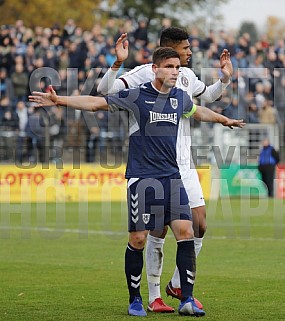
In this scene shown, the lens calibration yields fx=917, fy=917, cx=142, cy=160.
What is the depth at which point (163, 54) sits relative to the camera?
831 cm

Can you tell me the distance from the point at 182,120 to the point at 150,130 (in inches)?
29.7

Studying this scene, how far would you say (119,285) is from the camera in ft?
34.5

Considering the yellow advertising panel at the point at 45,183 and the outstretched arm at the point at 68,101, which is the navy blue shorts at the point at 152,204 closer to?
the outstretched arm at the point at 68,101

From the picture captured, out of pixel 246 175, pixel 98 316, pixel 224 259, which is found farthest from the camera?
pixel 246 175

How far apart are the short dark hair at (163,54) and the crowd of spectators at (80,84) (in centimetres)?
1656

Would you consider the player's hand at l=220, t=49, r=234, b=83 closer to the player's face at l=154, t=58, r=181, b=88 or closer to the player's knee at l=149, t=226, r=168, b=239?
the player's face at l=154, t=58, r=181, b=88

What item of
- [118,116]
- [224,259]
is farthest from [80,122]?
[224,259]

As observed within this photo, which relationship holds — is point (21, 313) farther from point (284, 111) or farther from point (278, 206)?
point (284, 111)

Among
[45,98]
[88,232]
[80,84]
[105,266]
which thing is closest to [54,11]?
[80,84]

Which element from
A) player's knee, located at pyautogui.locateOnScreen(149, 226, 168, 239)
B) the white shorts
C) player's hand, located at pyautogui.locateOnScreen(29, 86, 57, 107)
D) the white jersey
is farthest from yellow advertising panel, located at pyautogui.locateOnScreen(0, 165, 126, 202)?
player's hand, located at pyautogui.locateOnScreen(29, 86, 57, 107)

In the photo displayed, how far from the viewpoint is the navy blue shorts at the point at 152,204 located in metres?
8.40

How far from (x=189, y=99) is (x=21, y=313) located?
100 inches

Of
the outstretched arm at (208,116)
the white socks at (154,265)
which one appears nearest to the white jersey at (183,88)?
the outstretched arm at (208,116)

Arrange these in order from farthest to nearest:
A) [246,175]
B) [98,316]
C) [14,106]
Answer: [246,175], [14,106], [98,316]
